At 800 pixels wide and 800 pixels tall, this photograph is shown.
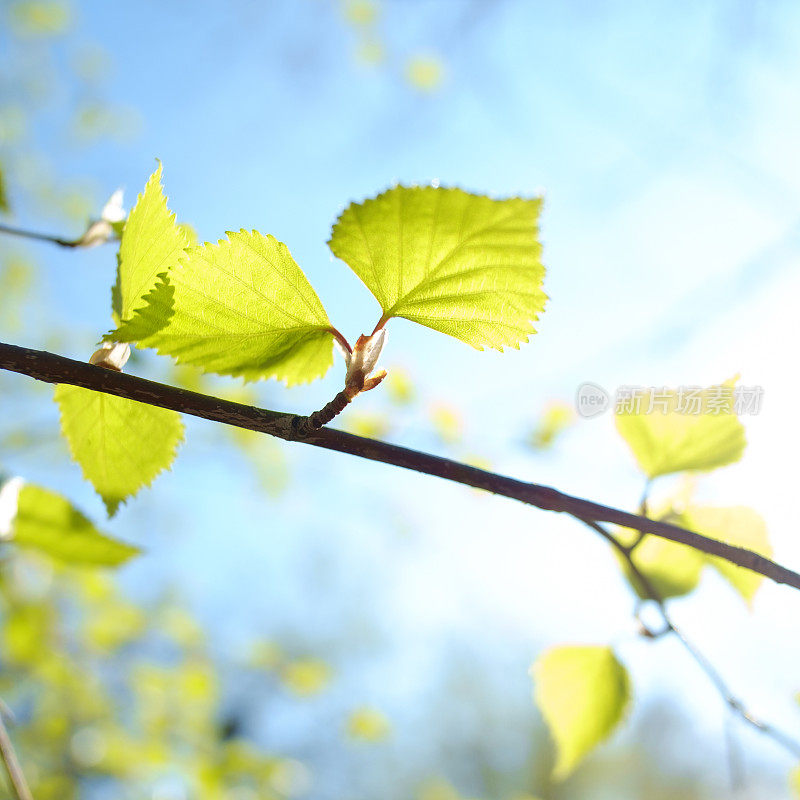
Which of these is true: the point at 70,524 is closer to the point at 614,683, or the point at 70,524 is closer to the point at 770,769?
the point at 614,683

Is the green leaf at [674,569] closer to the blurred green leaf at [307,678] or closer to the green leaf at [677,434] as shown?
the green leaf at [677,434]

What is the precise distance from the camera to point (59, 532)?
0.33 m

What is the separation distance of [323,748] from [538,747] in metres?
2.10

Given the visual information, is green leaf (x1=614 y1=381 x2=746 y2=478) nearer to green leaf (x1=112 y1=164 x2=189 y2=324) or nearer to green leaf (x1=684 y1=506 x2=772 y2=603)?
green leaf (x1=684 y1=506 x2=772 y2=603)

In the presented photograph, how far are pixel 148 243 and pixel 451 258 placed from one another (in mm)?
96

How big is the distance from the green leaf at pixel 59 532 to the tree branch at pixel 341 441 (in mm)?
185

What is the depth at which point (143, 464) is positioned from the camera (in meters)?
0.25

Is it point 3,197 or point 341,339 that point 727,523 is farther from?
point 3,197

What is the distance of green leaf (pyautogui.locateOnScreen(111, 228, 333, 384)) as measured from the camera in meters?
0.19

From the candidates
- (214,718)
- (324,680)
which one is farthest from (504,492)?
(214,718)

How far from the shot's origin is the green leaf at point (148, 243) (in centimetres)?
20

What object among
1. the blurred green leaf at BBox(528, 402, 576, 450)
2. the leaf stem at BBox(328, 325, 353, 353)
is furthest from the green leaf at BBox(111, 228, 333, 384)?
the blurred green leaf at BBox(528, 402, 576, 450)

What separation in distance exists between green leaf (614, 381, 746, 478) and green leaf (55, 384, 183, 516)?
209 millimetres

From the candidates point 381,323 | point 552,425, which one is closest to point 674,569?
point 381,323
